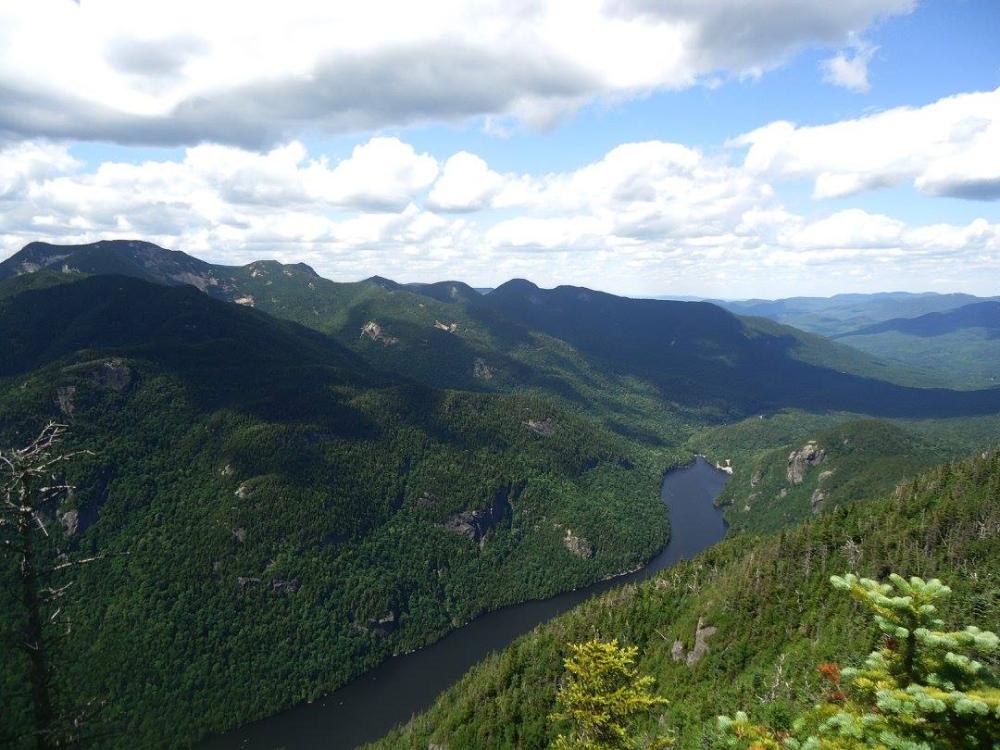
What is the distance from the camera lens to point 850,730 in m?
15.4

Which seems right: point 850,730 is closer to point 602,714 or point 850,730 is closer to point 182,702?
point 602,714

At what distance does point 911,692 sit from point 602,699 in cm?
2923

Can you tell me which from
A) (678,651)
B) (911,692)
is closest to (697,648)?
(678,651)

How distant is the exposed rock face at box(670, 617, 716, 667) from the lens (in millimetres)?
126044

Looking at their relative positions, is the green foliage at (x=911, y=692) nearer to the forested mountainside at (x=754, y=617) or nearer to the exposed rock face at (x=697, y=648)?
the forested mountainside at (x=754, y=617)

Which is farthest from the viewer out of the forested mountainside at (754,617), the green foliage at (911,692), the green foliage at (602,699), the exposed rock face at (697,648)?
the exposed rock face at (697,648)

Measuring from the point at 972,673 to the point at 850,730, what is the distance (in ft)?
14.5

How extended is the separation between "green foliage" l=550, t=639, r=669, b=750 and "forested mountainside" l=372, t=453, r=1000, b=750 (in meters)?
43.5

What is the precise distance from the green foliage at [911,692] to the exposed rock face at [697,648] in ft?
401

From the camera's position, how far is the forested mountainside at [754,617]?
9675 cm

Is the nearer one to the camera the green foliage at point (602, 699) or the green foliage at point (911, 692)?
the green foliage at point (911, 692)

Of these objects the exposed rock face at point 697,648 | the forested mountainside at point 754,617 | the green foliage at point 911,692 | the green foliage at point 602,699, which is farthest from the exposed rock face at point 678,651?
the green foliage at point 911,692

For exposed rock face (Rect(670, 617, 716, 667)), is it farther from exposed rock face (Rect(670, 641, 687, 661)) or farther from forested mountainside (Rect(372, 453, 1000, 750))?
forested mountainside (Rect(372, 453, 1000, 750))

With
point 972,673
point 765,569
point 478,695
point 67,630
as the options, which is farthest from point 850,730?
point 478,695
